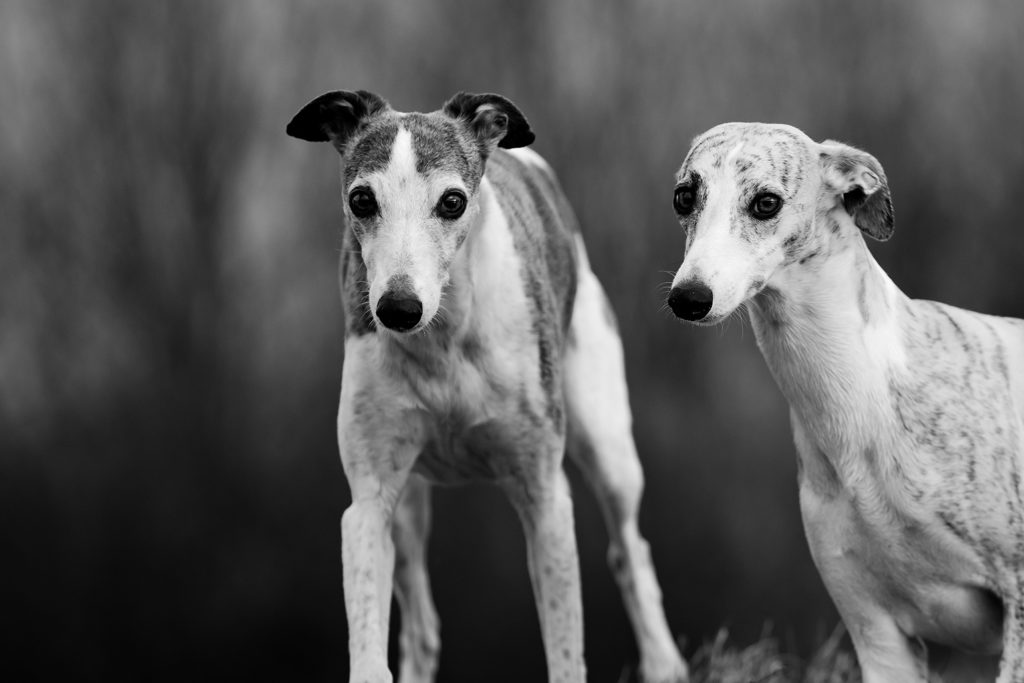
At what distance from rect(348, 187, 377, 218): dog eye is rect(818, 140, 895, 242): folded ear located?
147 centimetres

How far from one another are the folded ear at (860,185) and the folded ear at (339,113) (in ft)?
5.52

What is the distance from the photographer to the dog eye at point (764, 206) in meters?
4.85

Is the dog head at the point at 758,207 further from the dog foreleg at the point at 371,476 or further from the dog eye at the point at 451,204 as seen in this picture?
the dog foreleg at the point at 371,476

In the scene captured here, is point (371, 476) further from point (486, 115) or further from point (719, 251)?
point (719, 251)

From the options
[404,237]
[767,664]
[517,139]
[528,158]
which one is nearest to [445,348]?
[404,237]

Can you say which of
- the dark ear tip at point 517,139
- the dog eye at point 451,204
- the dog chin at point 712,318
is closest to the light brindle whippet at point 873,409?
the dog chin at point 712,318

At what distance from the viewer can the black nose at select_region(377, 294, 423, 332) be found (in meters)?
5.13

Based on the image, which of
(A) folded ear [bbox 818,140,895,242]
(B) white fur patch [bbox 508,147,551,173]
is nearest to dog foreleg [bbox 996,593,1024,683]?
(A) folded ear [bbox 818,140,895,242]

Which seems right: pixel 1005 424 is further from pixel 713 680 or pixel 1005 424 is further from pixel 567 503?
pixel 713 680

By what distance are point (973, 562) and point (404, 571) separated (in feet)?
9.03

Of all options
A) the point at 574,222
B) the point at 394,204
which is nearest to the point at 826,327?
the point at 394,204

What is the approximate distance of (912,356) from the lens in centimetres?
525

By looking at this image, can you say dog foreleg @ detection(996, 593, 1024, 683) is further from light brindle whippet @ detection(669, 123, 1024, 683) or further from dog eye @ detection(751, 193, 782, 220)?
dog eye @ detection(751, 193, 782, 220)

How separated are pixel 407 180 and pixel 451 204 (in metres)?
0.18
